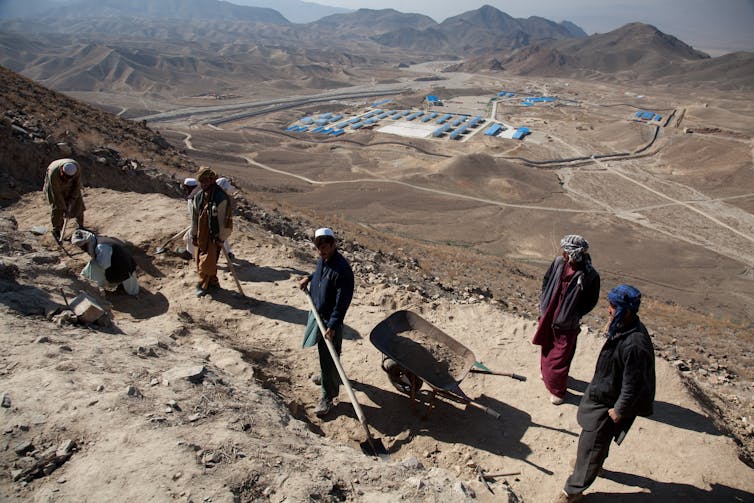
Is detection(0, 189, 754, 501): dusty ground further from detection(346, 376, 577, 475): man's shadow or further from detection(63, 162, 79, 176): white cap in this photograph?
detection(63, 162, 79, 176): white cap

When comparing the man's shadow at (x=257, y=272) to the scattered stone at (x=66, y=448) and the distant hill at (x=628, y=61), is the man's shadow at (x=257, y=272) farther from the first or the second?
the distant hill at (x=628, y=61)

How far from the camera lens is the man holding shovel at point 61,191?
19.7ft

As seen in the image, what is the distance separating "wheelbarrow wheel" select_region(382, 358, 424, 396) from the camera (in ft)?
13.5

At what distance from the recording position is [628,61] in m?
95.5

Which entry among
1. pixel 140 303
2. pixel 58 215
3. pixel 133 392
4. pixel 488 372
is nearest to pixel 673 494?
pixel 488 372

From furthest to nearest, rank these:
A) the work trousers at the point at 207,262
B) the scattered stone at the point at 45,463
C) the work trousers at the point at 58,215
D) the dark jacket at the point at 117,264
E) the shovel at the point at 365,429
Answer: the work trousers at the point at 58,215 < the work trousers at the point at 207,262 < the dark jacket at the point at 117,264 < the shovel at the point at 365,429 < the scattered stone at the point at 45,463

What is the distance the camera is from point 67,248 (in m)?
6.34

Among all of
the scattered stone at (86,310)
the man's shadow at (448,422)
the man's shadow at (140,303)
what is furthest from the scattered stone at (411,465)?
the man's shadow at (140,303)

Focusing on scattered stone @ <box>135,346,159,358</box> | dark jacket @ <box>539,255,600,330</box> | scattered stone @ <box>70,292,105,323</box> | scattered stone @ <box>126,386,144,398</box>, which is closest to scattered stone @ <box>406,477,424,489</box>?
scattered stone @ <box>126,386,144,398</box>

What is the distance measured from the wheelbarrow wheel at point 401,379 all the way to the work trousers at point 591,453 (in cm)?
142

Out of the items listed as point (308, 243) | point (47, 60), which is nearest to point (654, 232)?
point (308, 243)

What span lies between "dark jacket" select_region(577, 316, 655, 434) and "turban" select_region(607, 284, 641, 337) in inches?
3.9

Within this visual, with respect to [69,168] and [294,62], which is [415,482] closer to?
[69,168]

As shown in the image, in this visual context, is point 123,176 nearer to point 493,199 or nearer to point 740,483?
point 740,483
